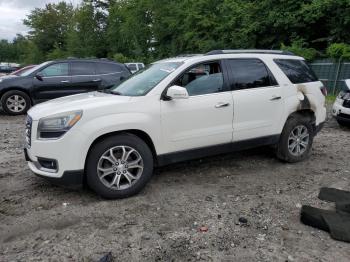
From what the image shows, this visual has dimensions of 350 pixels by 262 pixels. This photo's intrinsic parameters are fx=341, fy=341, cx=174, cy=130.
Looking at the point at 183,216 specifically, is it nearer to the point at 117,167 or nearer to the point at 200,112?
the point at 117,167

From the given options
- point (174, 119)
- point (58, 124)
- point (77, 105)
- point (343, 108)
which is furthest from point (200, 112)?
point (343, 108)

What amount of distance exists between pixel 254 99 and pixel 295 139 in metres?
1.14

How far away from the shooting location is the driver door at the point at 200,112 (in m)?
4.29

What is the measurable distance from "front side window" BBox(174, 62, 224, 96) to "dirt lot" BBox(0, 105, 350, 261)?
4.12ft

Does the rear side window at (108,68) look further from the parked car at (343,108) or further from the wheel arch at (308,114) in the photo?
the wheel arch at (308,114)

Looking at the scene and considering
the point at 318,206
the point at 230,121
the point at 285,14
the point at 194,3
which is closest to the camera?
the point at 318,206

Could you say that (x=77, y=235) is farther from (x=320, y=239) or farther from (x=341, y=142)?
(x=341, y=142)

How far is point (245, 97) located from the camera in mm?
4805

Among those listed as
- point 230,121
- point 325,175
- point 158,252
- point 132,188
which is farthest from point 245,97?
point 158,252

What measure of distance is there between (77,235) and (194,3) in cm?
2663

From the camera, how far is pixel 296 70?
550cm

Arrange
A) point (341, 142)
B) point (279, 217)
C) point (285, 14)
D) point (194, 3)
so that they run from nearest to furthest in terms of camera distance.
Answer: point (279, 217), point (341, 142), point (285, 14), point (194, 3)

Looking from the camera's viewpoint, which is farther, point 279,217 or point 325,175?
point 325,175

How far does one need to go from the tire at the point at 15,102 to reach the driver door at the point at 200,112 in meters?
7.31
